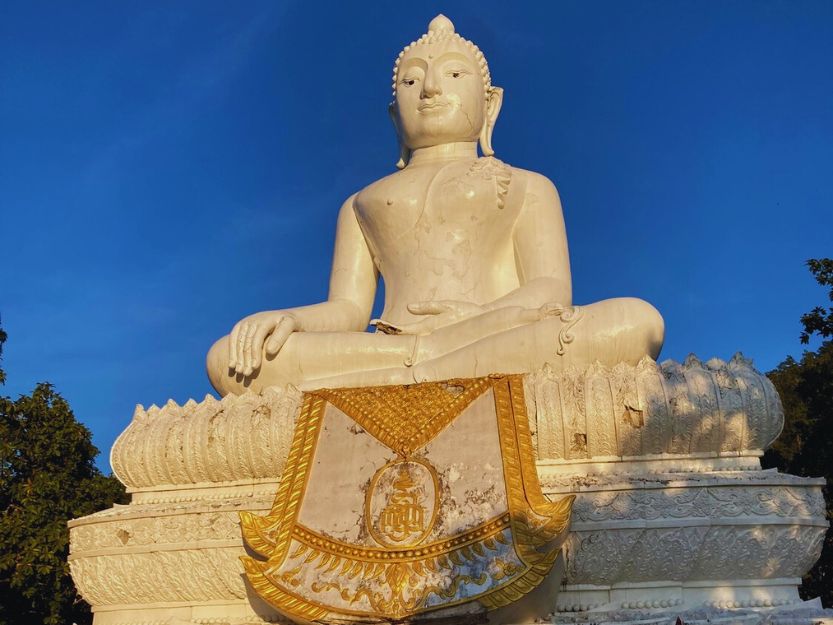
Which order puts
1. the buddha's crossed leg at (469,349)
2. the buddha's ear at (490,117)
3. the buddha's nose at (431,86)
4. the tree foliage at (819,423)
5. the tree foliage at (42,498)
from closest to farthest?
the buddha's crossed leg at (469,349), the buddha's nose at (431,86), the buddha's ear at (490,117), the tree foliage at (42,498), the tree foliage at (819,423)

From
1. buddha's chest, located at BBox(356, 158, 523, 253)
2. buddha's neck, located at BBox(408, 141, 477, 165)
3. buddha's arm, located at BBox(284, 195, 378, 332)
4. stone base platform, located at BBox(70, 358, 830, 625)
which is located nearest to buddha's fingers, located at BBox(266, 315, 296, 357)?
stone base platform, located at BBox(70, 358, 830, 625)

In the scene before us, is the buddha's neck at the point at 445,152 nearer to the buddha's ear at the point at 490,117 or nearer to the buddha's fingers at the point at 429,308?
the buddha's ear at the point at 490,117

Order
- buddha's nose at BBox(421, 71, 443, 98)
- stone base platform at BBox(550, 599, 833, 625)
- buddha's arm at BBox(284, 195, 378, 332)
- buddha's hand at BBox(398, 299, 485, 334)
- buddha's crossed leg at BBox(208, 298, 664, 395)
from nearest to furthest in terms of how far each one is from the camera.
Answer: stone base platform at BBox(550, 599, 833, 625) < buddha's crossed leg at BBox(208, 298, 664, 395) < buddha's hand at BBox(398, 299, 485, 334) < buddha's arm at BBox(284, 195, 378, 332) < buddha's nose at BBox(421, 71, 443, 98)

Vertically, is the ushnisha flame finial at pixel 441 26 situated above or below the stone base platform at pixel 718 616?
above

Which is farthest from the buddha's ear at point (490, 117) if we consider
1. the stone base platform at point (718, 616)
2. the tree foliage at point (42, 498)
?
the tree foliage at point (42, 498)

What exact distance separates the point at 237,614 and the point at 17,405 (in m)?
7.52

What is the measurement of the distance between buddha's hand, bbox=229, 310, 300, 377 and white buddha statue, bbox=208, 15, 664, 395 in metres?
0.01

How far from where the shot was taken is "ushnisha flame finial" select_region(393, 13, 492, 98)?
30.3 feet

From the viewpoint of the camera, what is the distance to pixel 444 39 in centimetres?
921

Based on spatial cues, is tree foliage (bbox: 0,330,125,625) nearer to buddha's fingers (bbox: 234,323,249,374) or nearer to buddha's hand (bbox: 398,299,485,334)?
buddha's fingers (bbox: 234,323,249,374)

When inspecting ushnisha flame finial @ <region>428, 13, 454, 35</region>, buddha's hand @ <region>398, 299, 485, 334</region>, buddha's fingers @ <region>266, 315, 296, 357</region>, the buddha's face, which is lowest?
buddha's fingers @ <region>266, 315, 296, 357</region>

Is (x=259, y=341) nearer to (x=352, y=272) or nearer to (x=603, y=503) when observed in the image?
(x=352, y=272)

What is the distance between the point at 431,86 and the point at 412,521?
469cm

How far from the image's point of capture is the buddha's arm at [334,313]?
22.6 ft
